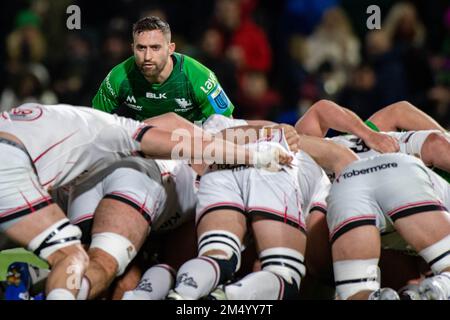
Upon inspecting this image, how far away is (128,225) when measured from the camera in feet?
14.3

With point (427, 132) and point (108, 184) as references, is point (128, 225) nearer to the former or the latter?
point (108, 184)

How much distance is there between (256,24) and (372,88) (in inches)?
56.3

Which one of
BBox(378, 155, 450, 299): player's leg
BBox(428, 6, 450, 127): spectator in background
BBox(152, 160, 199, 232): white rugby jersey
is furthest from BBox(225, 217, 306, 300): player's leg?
BBox(428, 6, 450, 127): spectator in background

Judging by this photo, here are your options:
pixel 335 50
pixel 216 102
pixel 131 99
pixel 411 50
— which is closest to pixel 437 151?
pixel 216 102

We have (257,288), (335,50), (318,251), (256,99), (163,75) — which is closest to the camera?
(257,288)

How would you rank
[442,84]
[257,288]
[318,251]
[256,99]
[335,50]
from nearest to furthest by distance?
[257,288] < [318,251] < [442,84] < [256,99] < [335,50]

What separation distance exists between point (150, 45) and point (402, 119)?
1.52 metres

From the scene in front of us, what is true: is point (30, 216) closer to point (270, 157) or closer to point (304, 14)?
point (270, 157)

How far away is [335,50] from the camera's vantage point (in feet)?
29.4

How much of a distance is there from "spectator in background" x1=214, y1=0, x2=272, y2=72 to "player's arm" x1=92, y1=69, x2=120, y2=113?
327 cm

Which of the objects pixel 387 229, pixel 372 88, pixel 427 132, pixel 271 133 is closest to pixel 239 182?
pixel 271 133

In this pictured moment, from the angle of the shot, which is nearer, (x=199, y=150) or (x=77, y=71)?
(x=199, y=150)

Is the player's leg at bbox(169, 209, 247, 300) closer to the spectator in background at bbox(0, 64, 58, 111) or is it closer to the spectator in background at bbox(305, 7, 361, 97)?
the spectator in background at bbox(0, 64, 58, 111)

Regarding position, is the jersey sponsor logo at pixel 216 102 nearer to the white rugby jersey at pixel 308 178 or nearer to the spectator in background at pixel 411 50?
the white rugby jersey at pixel 308 178
